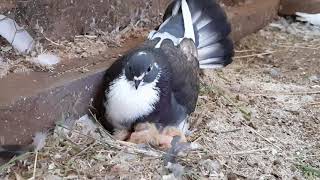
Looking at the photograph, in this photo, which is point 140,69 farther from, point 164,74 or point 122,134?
point 122,134

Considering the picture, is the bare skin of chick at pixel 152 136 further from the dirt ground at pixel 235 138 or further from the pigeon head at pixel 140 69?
the pigeon head at pixel 140 69

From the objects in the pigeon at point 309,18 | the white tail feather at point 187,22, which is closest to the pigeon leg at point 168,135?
the white tail feather at point 187,22

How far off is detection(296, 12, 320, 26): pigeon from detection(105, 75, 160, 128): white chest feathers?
3.01m

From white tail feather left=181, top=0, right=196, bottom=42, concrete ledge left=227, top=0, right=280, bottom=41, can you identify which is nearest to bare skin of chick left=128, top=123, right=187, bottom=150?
white tail feather left=181, top=0, right=196, bottom=42

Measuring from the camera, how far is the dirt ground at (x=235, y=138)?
3.47 metres

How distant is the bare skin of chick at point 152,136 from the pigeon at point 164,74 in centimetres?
4

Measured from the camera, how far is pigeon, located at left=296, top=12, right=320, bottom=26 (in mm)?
6387

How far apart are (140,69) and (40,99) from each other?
2.03 ft

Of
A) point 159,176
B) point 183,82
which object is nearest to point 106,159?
point 159,176

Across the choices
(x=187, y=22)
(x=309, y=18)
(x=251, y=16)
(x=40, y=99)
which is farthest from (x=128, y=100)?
(x=309, y=18)

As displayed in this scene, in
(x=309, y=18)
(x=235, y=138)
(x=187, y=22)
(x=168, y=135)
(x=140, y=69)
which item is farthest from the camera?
(x=309, y=18)

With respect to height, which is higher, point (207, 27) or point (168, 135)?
point (207, 27)

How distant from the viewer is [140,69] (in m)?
3.77

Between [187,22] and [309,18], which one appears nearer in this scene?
[187,22]
